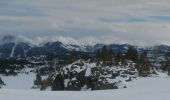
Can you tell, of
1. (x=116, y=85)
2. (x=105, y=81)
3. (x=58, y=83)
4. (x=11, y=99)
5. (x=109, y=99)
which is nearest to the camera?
(x=11, y=99)

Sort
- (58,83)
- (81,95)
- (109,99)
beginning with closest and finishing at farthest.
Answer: (109,99) → (81,95) → (58,83)

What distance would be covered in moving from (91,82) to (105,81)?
386cm

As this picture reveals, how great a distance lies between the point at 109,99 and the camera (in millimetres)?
31984

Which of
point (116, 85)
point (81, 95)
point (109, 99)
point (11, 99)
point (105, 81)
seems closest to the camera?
point (11, 99)

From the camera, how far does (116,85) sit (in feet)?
275

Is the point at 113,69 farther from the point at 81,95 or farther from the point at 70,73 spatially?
the point at 81,95

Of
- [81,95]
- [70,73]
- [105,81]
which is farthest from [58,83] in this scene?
[81,95]

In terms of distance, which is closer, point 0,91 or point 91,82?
point 0,91

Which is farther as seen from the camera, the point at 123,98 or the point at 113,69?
the point at 113,69

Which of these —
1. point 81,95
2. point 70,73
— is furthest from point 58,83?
point 81,95

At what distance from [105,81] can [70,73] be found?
11.9 m

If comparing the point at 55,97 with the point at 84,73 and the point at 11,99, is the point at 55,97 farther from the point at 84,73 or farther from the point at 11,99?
the point at 84,73

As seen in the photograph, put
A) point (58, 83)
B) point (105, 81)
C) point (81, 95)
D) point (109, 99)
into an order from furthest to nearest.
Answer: point (58, 83) < point (105, 81) < point (81, 95) < point (109, 99)

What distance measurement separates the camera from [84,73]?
315 ft
